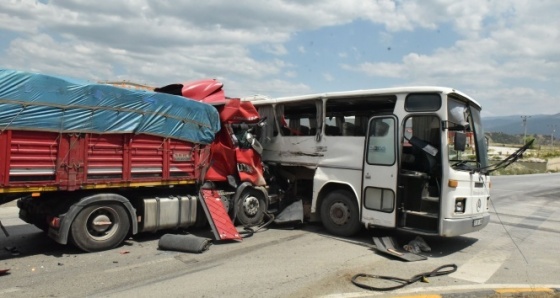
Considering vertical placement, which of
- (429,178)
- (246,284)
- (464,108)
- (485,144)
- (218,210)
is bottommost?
(246,284)

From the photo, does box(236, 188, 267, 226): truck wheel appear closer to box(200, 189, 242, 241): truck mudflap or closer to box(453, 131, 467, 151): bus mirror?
box(200, 189, 242, 241): truck mudflap

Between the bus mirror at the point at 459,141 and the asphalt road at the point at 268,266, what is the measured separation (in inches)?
69.0

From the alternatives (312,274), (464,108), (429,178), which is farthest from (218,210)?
(464,108)

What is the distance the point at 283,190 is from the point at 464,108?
411 cm

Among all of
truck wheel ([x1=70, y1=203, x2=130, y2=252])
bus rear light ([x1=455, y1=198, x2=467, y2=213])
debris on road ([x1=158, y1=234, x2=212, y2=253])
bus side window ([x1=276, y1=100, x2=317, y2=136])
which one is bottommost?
debris on road ([x1=158, y1=234, x2=212, y2=253])

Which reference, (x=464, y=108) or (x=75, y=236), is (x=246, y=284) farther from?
(x=464, y=108)

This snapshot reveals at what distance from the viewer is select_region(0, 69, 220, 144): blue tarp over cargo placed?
582cm

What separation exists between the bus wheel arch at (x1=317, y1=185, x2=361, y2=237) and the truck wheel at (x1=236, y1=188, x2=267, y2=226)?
4.07 feet

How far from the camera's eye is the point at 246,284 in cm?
555

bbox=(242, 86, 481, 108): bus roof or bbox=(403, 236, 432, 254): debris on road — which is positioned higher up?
bbox=(242, 86, 481, 108): bus roof

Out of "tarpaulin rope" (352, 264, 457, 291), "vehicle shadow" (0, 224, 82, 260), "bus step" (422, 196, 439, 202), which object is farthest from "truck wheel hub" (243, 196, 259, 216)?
"tarpaulin rope" (352, 264, 457, 291)

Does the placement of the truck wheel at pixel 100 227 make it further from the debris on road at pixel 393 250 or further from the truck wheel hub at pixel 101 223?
the debris on road at pixel 393 250

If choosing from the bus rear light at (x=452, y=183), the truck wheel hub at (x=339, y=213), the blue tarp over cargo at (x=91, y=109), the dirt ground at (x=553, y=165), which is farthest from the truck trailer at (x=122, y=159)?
the dirt ground at (x=553, y=165)

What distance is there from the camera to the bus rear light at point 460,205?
7.21 metres
